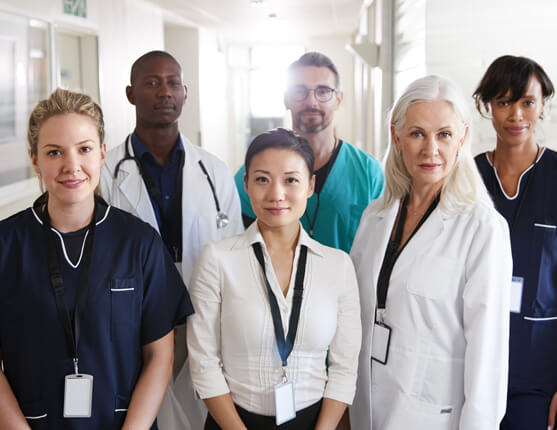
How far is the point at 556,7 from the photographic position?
7.86ft

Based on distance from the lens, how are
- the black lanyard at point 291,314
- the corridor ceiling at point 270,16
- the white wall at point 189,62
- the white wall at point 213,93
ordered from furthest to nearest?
the white wall at point 213,93 < the white wall at point 189,62 < the corridor ceiling at point 270,16 < the black lanyard at point 291,314

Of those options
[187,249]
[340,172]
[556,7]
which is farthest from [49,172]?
[556,7]

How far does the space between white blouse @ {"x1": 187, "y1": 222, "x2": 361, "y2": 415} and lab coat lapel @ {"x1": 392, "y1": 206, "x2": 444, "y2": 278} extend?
150 mm

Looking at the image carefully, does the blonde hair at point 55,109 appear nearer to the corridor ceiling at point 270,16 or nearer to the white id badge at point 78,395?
the white id badge at point 78,395

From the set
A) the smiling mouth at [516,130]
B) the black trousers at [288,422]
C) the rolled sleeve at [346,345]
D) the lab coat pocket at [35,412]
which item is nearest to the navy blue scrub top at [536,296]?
the smiling mouth at [516,130]

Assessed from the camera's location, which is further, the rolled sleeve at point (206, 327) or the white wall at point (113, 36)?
the white wall at point (113, 36)

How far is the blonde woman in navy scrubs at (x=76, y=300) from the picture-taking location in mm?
1313

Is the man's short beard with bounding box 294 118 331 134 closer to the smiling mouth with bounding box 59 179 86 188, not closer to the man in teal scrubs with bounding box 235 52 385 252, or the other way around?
the man in teal scrubs with bounding box 235 52 385 252

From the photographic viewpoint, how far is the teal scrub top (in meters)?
2.12

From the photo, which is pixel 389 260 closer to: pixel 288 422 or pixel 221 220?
pixel 288 422

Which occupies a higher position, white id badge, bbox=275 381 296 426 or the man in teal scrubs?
the man in teal scrubs

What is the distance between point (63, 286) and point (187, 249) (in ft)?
2.01

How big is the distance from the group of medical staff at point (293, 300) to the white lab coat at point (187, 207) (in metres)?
0.36

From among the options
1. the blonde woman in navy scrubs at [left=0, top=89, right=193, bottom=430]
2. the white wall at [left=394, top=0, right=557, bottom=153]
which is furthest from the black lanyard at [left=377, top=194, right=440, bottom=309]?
the white wall at [left=394, top=0, right=557, bottom=153]
